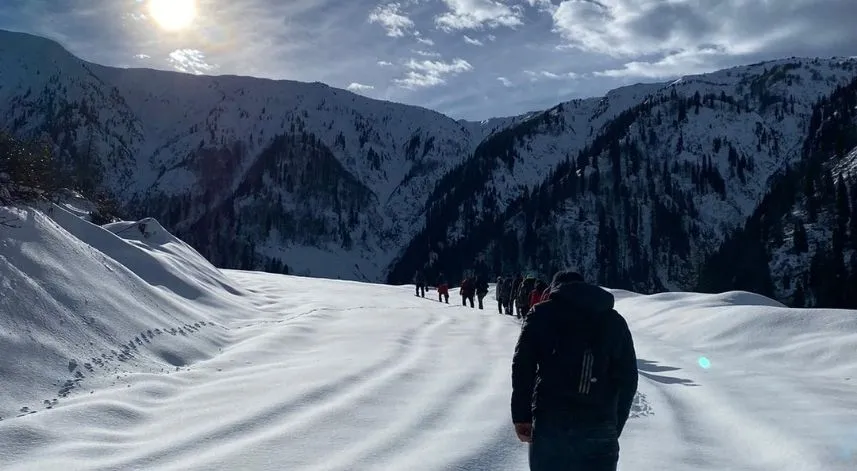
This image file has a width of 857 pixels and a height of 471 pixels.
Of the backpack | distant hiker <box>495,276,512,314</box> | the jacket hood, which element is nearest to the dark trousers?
the backpack

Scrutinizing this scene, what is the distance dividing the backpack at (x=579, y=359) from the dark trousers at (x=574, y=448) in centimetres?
18

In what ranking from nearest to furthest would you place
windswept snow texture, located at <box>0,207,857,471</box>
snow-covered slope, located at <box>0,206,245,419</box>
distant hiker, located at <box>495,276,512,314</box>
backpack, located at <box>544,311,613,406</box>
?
backpack, located at <box>544,311,613,406</box> < windswept snow texture, located at <box>0,207,857,471</box> < snow-covered slope, located at <box>0,206,245,419</box> < distant hiker, located at <box>495,276,512,314</box>

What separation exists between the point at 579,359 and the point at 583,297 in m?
0.37

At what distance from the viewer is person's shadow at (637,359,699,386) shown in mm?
10195

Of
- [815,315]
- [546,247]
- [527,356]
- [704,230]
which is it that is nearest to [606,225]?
[546,247]

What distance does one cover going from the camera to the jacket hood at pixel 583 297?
3896 mm

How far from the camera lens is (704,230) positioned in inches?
6629

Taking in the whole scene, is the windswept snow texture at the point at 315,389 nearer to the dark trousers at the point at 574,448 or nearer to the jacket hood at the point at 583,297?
the dark trousers at the point at 574,448

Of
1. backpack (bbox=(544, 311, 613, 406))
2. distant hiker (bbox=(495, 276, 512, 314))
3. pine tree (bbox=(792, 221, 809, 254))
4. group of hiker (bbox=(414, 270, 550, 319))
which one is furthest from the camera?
pine tree (bbox=(792, 221, 809, 254))

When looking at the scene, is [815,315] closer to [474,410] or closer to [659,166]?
[474,410]

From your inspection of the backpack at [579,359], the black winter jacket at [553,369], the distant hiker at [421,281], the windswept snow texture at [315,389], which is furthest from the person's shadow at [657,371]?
the distant hiker at [421,281]

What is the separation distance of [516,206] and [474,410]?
580ft

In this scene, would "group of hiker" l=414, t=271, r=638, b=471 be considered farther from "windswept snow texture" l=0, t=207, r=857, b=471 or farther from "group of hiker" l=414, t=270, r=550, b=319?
"group of hiker" l=414, t=270, r=550, b=319

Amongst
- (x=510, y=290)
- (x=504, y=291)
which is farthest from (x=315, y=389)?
(x=504, y=291)
